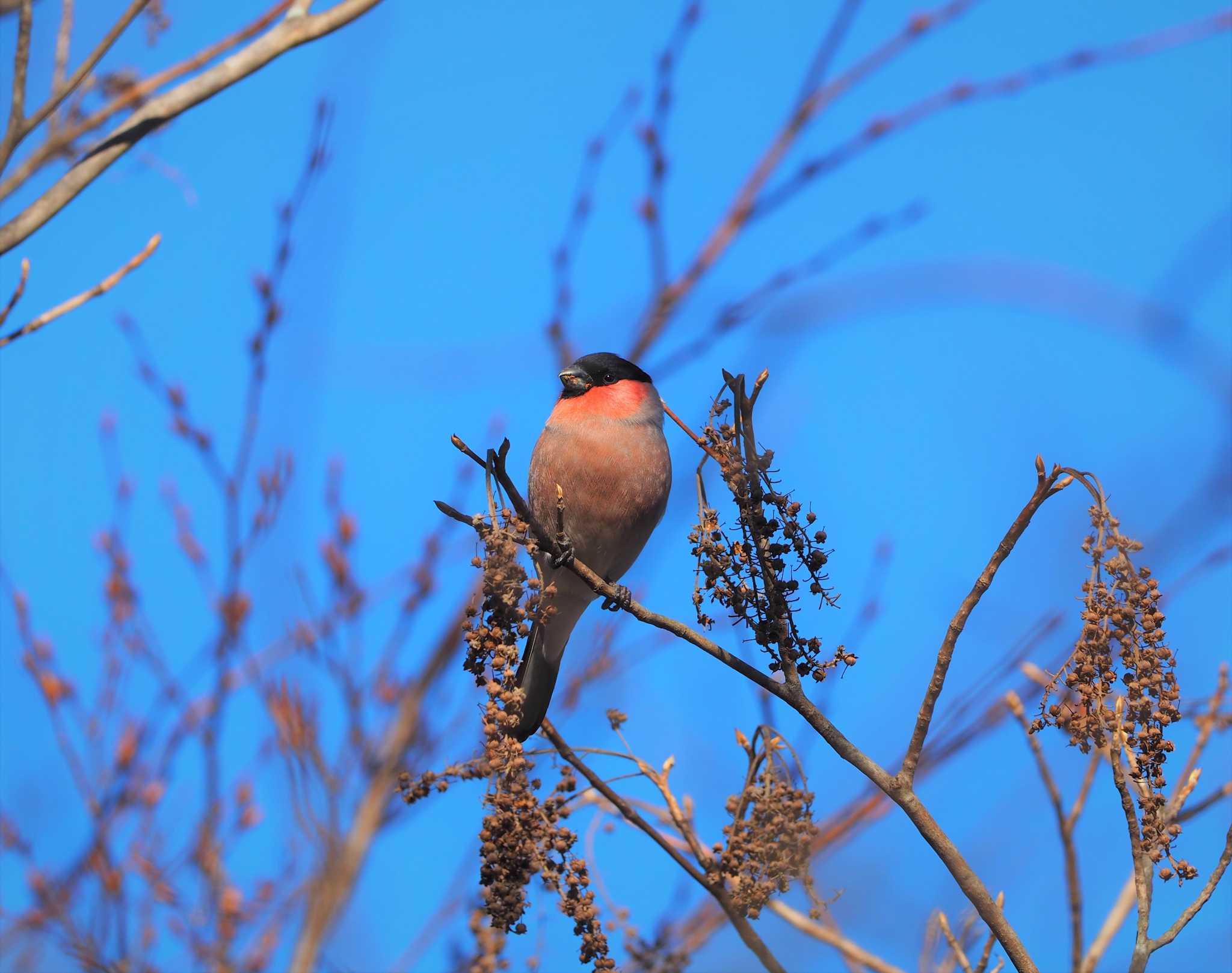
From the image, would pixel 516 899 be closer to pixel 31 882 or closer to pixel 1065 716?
pixel 1065 716

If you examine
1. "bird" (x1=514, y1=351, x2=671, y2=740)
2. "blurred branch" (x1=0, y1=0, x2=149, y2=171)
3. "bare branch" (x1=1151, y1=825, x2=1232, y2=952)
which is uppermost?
"bird" (x1=514, y1=351, x2=671, y2=740)

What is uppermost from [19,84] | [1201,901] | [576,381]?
[576,381]

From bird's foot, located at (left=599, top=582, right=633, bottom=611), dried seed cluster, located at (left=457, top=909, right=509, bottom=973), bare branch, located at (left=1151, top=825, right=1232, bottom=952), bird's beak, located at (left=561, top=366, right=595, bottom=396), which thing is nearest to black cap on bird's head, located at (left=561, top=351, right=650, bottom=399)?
bird's beak, located at (left=561, top=366, right=595, bottom=396)

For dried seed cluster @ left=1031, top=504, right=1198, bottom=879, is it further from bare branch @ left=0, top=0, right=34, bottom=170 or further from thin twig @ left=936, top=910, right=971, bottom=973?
bare branch @ left=0, top=0, right=34, bottom=170

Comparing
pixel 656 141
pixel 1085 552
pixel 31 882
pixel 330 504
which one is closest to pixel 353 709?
pixel 330 504

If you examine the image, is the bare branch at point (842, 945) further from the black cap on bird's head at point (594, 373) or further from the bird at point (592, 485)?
the black cap on bird's head at point (594, 373)

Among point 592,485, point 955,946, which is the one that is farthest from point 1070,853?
point 592,485

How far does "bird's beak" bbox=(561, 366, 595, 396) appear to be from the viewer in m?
4.42

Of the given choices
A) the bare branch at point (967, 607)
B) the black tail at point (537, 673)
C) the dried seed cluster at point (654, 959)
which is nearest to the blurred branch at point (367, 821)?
the black tail at point (537, 673)

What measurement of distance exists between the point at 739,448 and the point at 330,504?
389 centimetres

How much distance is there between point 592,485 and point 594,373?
62 centimetres

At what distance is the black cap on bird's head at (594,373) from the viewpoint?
174 inches

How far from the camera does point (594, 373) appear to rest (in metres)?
4.46

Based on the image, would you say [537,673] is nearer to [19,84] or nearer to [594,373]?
[594,373]
